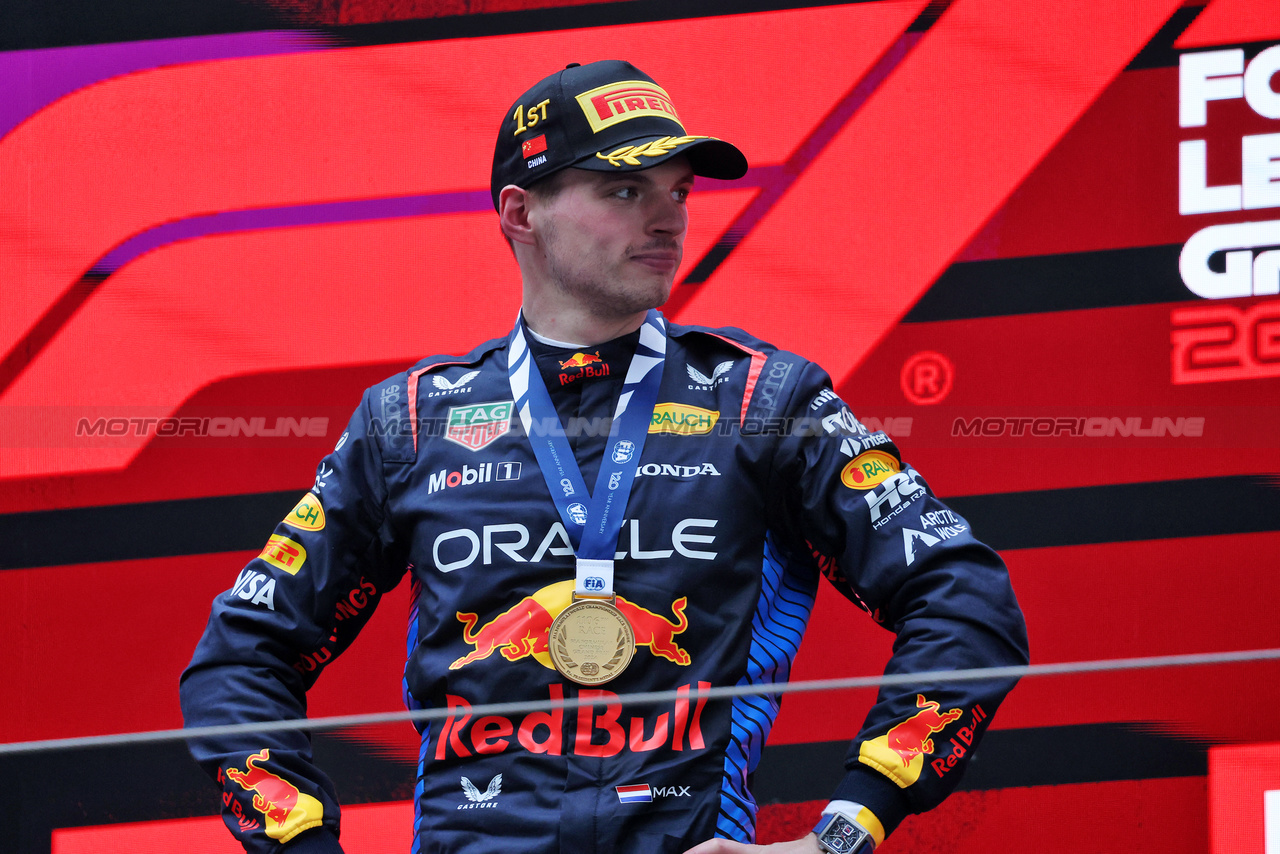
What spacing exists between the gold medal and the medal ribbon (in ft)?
0.09

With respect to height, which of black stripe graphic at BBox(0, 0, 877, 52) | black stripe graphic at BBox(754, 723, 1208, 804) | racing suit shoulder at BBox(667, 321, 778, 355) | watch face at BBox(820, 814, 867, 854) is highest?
black stripe graphic at BBox(0, 0, 877, 52)

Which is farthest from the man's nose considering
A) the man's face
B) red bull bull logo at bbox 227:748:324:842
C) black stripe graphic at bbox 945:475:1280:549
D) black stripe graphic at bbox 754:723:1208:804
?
black stripe graphic at bbox 754:723:1208:804

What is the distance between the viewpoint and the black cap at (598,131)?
4.73ft

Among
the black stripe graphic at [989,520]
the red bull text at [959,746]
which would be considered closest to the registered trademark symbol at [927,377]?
the black stripe graphic at [989,520]

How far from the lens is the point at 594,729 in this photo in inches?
51.6

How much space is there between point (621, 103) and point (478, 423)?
44 cm

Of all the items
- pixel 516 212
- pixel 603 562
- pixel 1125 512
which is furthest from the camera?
pixel 1125 512

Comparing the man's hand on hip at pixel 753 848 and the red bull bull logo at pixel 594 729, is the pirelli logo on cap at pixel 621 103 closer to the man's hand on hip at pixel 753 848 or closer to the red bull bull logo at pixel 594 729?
the red bull bull logo at pixel 594 729

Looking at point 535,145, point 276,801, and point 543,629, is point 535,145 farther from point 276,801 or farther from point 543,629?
point 276,801

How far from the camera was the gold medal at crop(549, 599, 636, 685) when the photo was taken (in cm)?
131

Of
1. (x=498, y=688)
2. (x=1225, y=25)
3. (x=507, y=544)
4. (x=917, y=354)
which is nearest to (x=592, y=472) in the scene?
(x=507, y=544)

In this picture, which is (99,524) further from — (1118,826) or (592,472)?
(1118,826)

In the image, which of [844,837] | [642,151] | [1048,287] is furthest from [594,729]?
[1048,287]

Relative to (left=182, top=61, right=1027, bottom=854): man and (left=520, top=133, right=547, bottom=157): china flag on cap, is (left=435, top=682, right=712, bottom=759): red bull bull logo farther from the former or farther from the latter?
(left=520, top=133, right=547, bottom=157): china flag on cap
